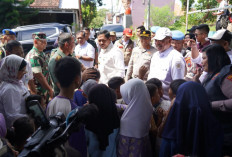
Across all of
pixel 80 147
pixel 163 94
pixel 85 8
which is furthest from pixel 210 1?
pixel 85 8

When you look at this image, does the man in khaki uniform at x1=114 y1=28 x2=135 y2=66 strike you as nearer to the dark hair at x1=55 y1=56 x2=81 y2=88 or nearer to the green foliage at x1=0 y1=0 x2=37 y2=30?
the dark hair at x1=55 y1=56 x2=81 y2=88

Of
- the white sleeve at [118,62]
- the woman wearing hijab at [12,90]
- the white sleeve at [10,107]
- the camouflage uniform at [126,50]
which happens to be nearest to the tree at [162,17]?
the camouflage uniform at [126,50]

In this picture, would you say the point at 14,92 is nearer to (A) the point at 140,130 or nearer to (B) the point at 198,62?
(A) the point at 140,130

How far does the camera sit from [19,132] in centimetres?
216

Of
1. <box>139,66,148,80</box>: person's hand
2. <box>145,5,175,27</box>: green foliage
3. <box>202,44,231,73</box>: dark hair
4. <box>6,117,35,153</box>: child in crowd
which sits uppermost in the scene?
<box>145,5,175,27</box>: green foliage

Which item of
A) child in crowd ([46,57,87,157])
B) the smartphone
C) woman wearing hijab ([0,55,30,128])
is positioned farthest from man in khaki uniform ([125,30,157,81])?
the smartphone

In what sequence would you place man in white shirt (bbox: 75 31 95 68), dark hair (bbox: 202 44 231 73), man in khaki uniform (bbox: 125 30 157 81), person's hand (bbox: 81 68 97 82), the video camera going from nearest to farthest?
the video camera
dark hair (bbox: 202 44 231 73)
person's hand (bbox: 81 68 97 82)
man in khaki uniform (bbox: 125 30 157 81)
man in white shirt (bbox: 75 31 95 68)

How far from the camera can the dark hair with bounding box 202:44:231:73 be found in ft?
7.53

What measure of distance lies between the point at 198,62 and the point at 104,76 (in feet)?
5.59

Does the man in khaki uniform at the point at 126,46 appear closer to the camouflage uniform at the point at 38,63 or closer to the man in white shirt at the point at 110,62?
the man in white shirt at the point at 110,62

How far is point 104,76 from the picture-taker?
4055 mm

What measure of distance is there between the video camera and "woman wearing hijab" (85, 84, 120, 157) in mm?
748

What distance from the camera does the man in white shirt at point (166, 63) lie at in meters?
3.10

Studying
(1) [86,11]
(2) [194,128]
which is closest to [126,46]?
(2) [194,128]
